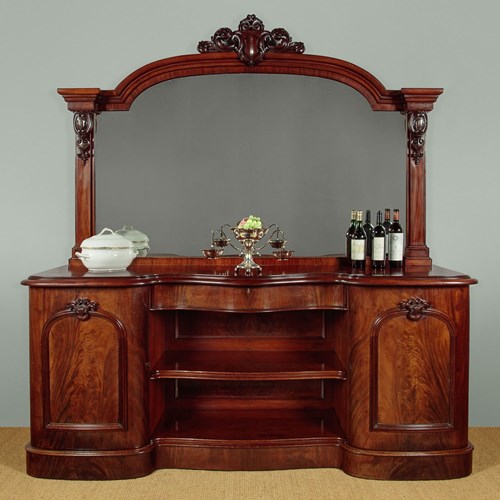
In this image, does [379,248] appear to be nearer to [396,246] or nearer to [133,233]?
[396,246]

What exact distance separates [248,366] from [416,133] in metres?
1.53

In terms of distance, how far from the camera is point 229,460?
3824 mm

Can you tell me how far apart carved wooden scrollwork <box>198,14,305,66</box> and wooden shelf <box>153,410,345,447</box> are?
6.25 ft

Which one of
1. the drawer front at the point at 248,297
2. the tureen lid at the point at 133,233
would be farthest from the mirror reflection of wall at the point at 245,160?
the drawer front at the point at 248,297

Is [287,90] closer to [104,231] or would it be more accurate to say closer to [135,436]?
[104,231]

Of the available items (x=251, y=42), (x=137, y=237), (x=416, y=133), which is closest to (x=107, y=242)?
(x=137, y=237)

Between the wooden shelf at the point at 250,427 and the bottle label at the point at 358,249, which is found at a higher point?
the bottle label at the point at 358,249

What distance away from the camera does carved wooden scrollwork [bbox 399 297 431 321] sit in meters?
3.69

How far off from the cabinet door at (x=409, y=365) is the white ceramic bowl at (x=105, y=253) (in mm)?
1162

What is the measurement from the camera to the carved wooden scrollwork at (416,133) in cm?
421

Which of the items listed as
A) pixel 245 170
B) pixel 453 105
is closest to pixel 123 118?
pixel 245 170

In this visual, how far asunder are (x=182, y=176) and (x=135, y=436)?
55.6 inches

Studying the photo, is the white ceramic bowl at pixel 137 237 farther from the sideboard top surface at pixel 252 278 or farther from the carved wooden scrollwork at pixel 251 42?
the carved wooden scrollwork at pixel 251 42

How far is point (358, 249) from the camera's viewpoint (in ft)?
13.4
